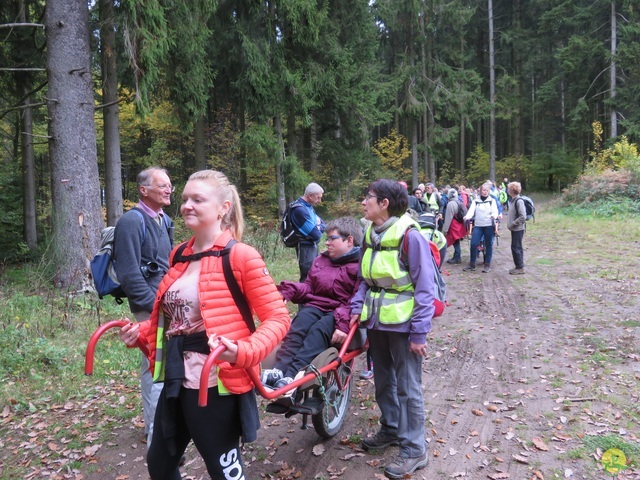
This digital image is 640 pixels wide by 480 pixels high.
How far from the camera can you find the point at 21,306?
7.38 meters

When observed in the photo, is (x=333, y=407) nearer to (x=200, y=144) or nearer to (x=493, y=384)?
(x=493, y=384)

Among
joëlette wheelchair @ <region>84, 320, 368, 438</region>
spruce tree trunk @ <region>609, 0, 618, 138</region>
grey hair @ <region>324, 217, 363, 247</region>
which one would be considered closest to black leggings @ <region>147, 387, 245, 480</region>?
joëlette wheelchair @ <region>84, 320, 368, 438</region>

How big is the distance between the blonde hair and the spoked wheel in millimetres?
1784

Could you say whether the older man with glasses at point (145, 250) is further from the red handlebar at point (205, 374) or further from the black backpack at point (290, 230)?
the black backpack at point (290, 230)

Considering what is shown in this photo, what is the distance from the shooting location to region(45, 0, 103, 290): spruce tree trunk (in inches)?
316

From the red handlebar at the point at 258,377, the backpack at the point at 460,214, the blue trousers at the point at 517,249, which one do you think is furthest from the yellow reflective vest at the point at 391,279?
the backpack at the point at 460,214

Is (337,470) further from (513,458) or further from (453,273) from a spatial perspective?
(453,273)

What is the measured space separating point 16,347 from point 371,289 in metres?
4.81

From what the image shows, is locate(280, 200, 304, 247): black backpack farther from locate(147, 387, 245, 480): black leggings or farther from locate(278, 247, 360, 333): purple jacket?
locate(147, 387, 245, 480): black leggings

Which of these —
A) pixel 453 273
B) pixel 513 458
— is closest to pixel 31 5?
pixel 453 273

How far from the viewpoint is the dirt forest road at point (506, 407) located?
149 inches

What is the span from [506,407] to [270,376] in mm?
2565

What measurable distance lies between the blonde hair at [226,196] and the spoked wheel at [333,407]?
1.78 m

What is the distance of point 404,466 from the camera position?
3.59 m
